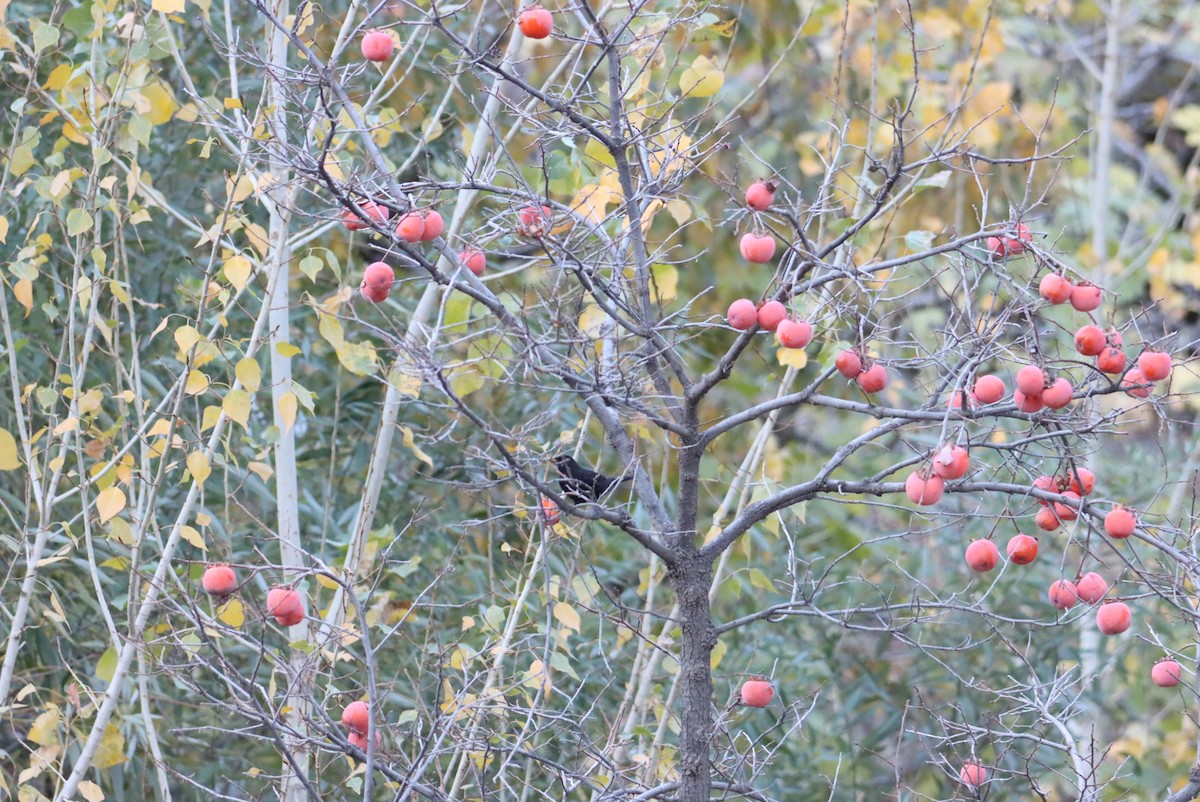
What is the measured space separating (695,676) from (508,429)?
0.67 metres

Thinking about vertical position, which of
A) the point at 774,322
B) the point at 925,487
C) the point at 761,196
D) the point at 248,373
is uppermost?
the point at 761,196

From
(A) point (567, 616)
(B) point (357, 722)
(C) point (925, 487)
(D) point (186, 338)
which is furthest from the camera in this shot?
(A) point (567, 616)

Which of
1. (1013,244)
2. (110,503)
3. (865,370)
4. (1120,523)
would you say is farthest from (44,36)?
(1120,523)

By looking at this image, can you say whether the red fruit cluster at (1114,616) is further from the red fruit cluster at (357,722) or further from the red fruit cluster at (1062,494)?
the red fruit cluster at (357,722)

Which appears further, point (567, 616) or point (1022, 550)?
point (567, 616)

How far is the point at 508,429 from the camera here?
87.0 inches

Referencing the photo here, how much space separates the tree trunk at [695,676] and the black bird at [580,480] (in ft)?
0.56

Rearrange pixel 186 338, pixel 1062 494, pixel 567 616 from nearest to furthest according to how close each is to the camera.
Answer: pixel 1062 494 → pixel 186 338 → pixel 567 616

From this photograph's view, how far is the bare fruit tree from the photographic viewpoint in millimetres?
1604

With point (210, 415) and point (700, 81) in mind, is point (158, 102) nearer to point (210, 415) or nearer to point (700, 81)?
point (210, 415)

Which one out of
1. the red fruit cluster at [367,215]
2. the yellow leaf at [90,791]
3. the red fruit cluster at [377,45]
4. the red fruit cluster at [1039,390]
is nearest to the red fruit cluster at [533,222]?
the red fruit cluster at [367,215]

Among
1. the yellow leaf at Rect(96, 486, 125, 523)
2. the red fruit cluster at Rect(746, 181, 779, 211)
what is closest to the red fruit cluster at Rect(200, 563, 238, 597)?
the yellow leaf at Rect(96, 486, 125, 523)

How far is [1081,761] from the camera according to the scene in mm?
1813

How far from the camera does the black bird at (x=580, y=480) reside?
1.80 meters
